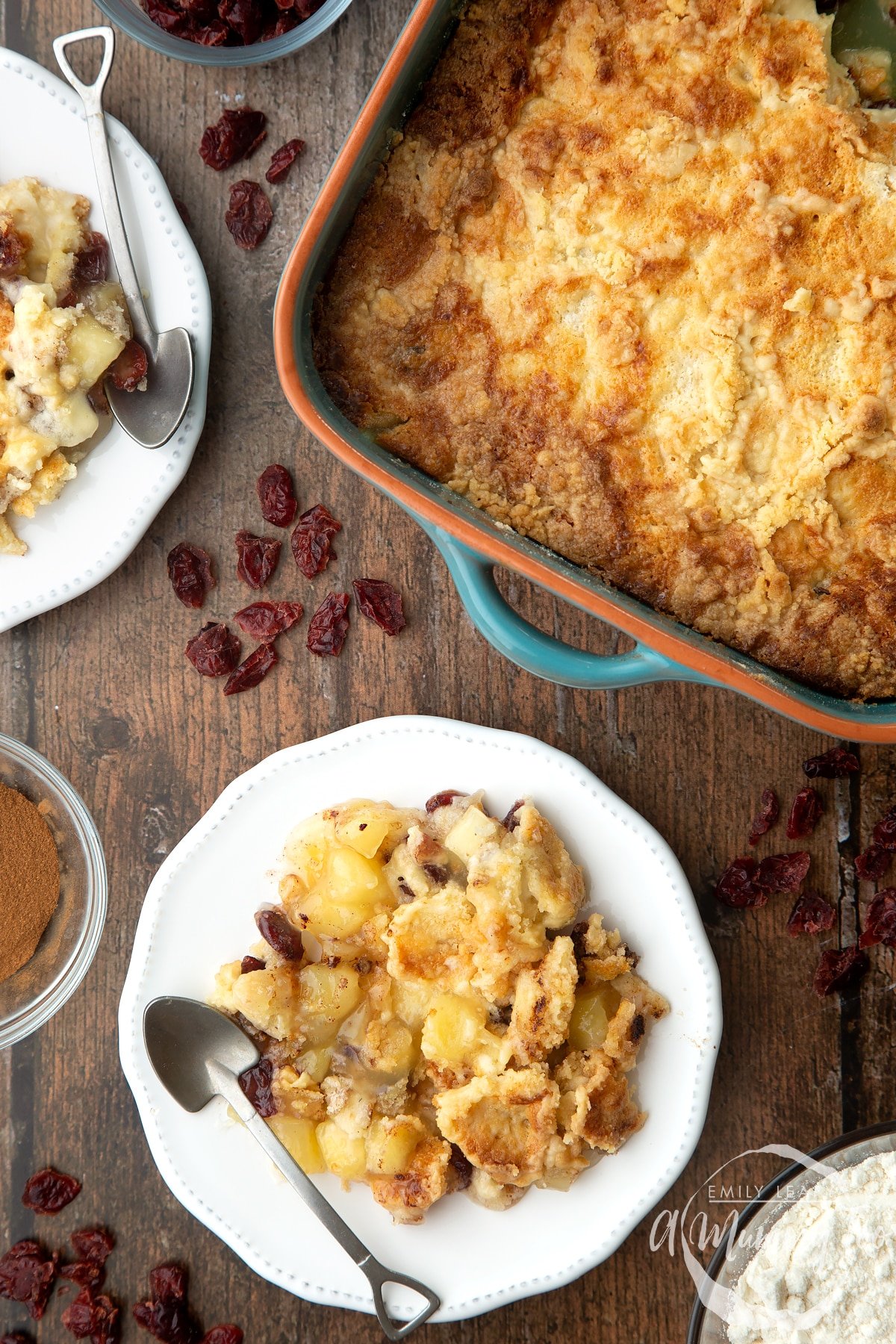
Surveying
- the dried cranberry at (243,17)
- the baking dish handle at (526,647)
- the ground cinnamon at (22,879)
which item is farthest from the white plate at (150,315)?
the baking dish handle at (526,647)

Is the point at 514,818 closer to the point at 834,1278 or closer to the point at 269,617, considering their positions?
the point at 269,617

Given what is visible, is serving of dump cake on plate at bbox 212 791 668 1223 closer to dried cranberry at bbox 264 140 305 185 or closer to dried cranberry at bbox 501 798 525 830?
dried cranberry at bbox 501 798 525 830

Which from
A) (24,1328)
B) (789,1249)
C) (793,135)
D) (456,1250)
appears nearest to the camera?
(793,135)

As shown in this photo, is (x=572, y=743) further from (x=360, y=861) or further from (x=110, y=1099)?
(x=110, y=1099)

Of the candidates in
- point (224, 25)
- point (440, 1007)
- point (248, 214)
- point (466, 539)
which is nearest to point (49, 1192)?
point (440, 1007)

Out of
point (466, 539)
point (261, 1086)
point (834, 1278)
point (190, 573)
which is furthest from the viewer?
point (190, 573)

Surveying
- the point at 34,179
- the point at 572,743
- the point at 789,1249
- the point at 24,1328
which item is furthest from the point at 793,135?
the point at 24,1328

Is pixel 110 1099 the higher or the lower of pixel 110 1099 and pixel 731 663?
the lower
